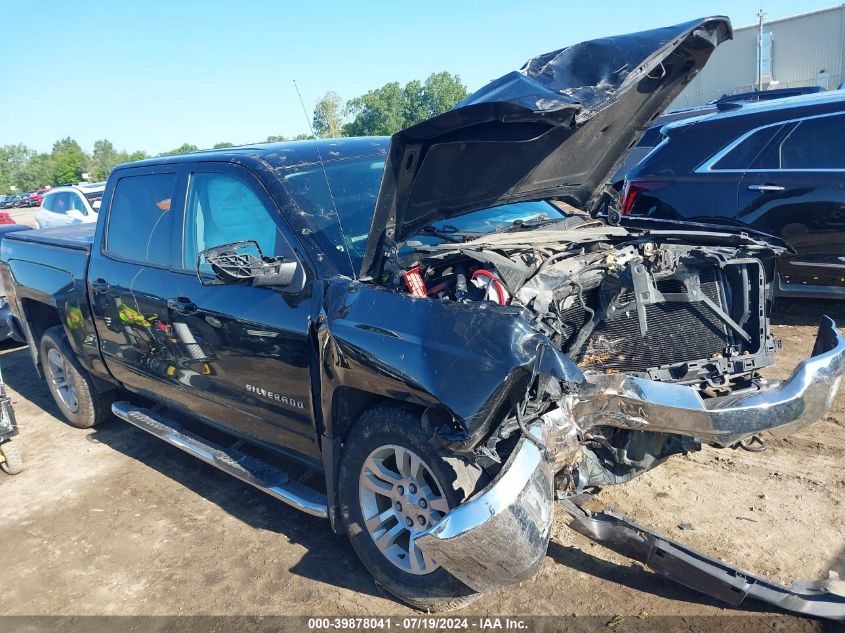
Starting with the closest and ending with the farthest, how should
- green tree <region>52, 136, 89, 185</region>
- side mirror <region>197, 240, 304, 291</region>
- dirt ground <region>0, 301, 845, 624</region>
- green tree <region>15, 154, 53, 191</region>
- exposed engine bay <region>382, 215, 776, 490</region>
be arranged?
1. exposed engine bay <region>382, 215, 776, 490</region>
2. dirt ground <region>0, 301, 845, 624</region>
3. side mirror <region>197, 240, 304, 291</region>
4. green tree <region>52, 136, 89, 185</region>
5. green tree <region>15, 154, 53, 191</region>

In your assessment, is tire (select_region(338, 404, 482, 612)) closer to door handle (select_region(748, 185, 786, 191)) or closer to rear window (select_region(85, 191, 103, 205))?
door handle (select_region(748, 185, 786, 191))

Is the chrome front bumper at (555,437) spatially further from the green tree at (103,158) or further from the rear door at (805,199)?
the green tree at (103,158)

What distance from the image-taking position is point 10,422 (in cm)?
482

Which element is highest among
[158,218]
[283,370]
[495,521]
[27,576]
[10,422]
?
[158,218]

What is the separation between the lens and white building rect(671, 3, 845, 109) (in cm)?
2972

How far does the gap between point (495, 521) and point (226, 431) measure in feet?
7.26

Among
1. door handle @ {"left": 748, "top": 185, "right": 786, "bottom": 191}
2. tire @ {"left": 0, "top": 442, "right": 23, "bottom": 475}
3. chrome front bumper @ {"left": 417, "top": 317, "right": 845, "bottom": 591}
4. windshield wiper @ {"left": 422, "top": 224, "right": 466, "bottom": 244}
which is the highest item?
windshield wiper @ {"left": 422, "top": 224, "right": 466, "bottom": 244}

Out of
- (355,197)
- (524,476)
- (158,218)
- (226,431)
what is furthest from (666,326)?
(158,218)

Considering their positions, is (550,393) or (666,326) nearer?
(550,393)

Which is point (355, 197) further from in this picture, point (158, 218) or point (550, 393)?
point (550, 393)

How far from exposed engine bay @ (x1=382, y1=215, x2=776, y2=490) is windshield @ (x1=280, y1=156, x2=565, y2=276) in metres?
0.33

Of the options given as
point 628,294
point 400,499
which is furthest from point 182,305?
point 628,294

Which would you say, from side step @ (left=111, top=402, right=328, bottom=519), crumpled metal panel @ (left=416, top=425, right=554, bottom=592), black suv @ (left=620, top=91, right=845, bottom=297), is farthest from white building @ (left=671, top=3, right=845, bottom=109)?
crumpled metal panel @ (left=416, top=425, right=554, bottom=592)

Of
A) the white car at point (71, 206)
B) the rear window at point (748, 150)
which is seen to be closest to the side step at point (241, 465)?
the rear window at point (748, 150)
